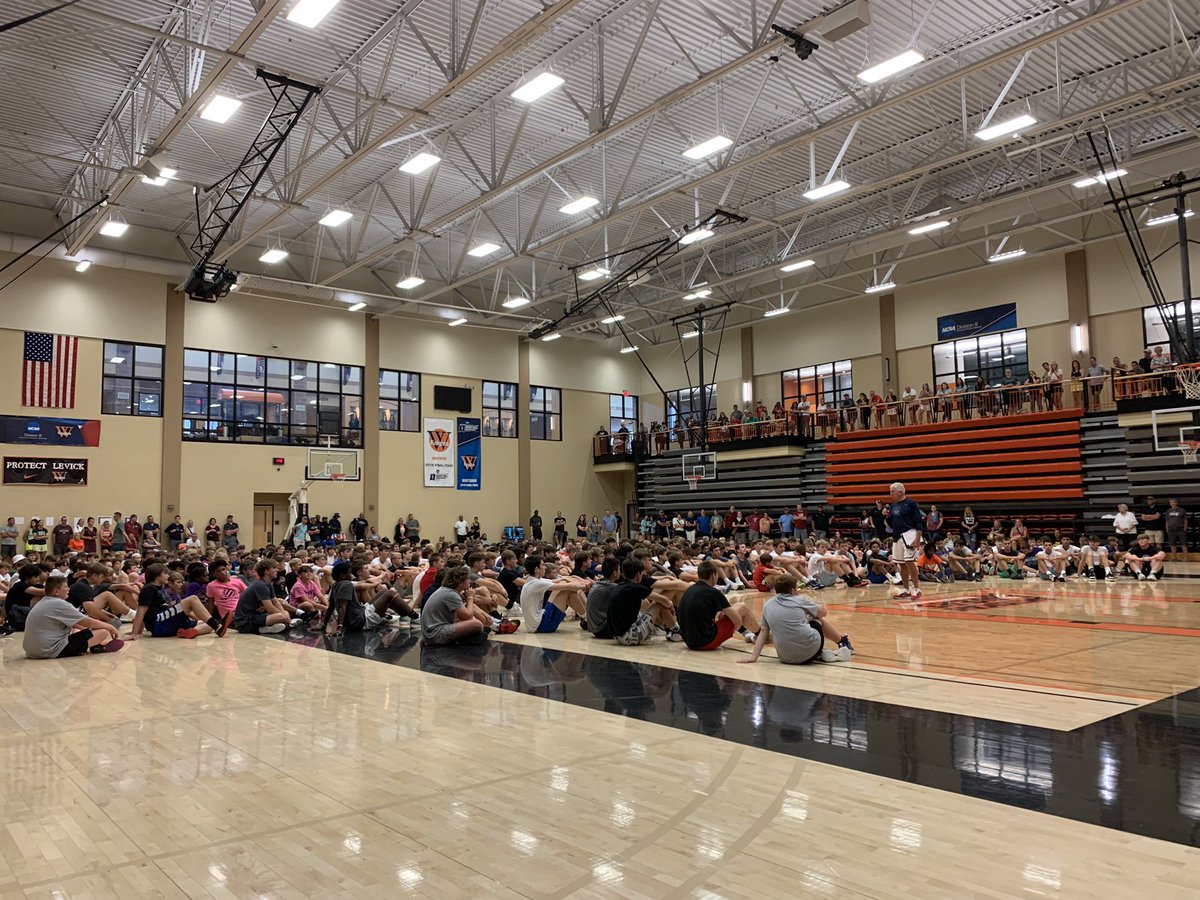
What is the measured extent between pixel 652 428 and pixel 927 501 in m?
11.7

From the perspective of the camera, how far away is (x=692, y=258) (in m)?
27.7

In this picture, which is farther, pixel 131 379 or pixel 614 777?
pixel 131 379

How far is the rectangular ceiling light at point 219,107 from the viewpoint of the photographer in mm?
12977

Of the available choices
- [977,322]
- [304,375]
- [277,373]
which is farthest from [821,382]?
[277,373]

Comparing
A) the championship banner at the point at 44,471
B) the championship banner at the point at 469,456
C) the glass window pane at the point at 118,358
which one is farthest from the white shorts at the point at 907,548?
the glass window pane at the point at 118,358

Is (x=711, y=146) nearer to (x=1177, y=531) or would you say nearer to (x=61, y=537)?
(x=1177, y=531)

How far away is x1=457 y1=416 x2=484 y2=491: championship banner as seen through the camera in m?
30.2

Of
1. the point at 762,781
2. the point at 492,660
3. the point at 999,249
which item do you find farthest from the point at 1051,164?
the point at 762,781

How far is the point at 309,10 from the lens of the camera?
9.95 m

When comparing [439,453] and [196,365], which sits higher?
[196,365]

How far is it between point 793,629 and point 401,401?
23.4 m

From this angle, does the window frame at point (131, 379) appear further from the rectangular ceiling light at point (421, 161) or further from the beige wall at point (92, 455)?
the rectangular ceiling light at point (421, 161)

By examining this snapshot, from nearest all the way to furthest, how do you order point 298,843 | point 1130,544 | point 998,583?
point 298,843 < point 998,583 < point 1130,544

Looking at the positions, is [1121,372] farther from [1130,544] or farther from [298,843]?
[298,843]
